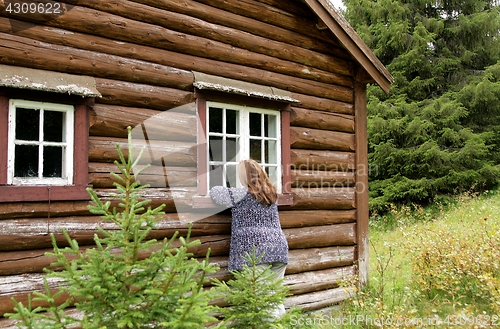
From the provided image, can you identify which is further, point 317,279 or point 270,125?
point 317,279

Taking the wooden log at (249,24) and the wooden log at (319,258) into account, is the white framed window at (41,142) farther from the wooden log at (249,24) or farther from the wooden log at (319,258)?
the wooden log at (319,258)

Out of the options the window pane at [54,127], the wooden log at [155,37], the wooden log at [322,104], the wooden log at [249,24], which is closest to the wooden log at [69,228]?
the window pane at [54,127]

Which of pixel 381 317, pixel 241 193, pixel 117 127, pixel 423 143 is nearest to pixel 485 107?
pixel 423 143

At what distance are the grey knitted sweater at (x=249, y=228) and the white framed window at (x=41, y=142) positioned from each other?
159 centimetres

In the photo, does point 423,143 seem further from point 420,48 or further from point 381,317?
point 381,317

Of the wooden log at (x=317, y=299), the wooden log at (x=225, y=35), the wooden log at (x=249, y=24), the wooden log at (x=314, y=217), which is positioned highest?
the wooden log at (x=249, y=24)

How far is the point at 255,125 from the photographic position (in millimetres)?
5668

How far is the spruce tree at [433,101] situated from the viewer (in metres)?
12.9

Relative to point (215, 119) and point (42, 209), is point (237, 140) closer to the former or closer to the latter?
point (215, 119)

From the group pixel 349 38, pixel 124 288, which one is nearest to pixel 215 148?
pixel 349 38

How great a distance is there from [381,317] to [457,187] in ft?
30.4

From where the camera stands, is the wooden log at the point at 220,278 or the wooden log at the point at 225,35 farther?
the wooden log at the point at 225,35

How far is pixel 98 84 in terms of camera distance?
4.31m

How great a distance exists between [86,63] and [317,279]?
4.19 m
